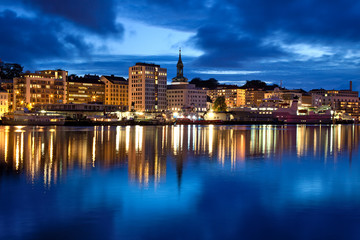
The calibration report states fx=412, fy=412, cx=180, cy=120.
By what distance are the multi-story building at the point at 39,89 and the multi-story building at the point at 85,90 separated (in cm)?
338

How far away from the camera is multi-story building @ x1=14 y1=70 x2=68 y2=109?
449 ft

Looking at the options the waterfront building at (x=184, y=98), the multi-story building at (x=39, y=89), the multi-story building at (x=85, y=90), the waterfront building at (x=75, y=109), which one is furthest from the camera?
the waterfront building at (x=184, y=98)

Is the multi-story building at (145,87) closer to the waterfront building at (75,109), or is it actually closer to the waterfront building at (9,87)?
the waterfront building at (75,109)

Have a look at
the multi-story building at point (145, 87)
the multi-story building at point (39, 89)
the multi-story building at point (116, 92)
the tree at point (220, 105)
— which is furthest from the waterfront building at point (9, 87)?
the tree at point (220, 105)

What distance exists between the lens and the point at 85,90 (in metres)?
154

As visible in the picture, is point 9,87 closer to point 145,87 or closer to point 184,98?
point 145,87

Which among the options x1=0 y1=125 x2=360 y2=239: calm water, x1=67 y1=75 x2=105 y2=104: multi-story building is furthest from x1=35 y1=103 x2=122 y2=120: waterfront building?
x1=0 y1=125 x2=360 y2=239: calm water

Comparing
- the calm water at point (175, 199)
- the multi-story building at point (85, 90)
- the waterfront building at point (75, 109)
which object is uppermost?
the multi-story building at point (85, 90)

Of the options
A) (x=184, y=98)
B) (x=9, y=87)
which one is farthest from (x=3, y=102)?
(x=184, y=98)

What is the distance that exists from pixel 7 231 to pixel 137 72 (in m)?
152

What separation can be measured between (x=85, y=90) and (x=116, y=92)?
1427cm

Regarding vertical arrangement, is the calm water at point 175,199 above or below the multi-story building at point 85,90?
below

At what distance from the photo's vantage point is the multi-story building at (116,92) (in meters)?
162

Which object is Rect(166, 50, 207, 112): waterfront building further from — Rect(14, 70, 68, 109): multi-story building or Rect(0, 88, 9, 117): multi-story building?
Rect(0, 88, 9, 117): multi-story building
